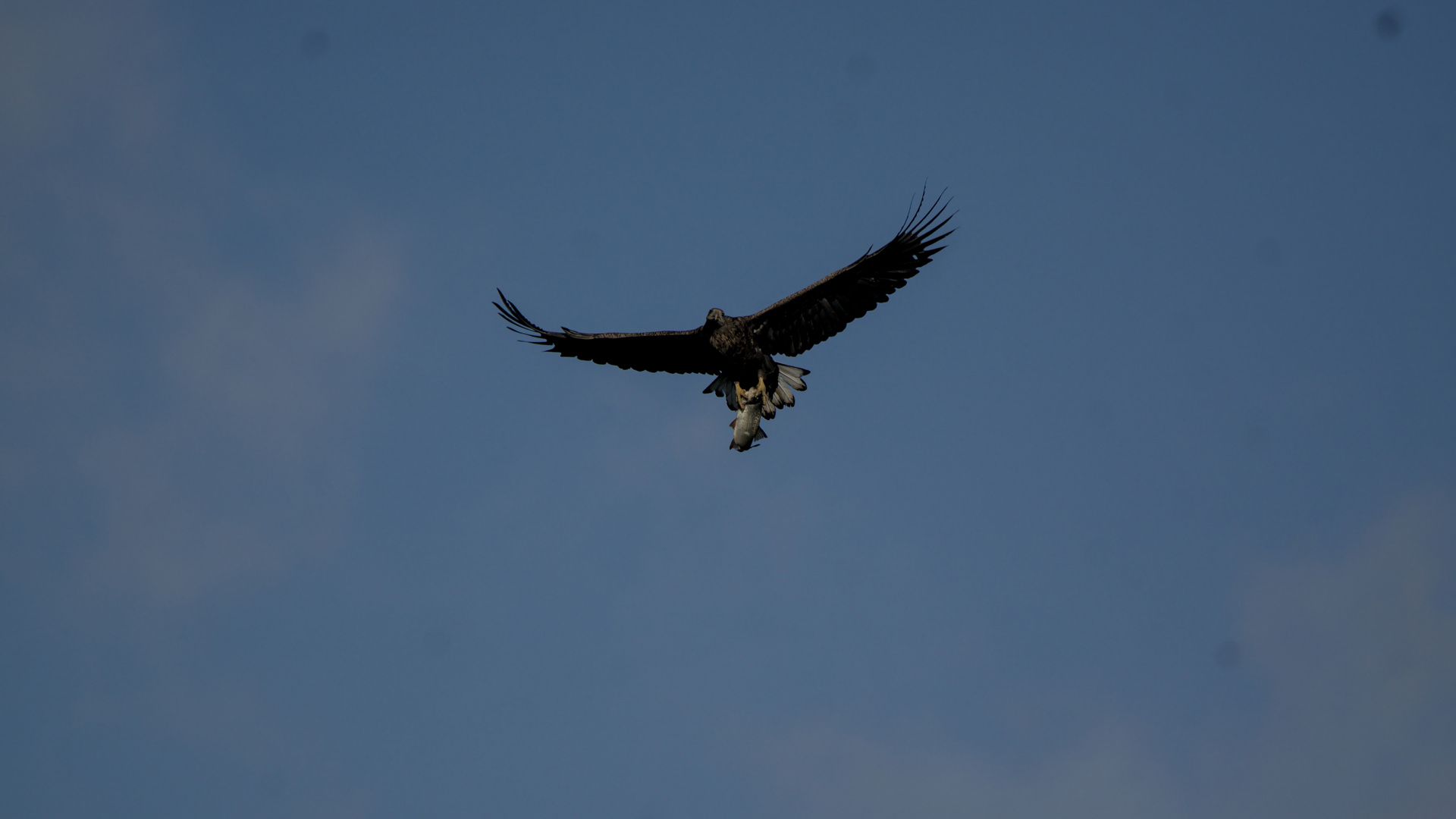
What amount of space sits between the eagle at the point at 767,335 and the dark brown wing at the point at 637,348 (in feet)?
0.04

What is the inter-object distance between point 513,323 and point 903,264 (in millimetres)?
4861

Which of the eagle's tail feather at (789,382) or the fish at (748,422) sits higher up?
the eagle's tail feather at (789,382)

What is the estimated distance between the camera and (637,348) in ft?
62.9

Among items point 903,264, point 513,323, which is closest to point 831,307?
point 903,264

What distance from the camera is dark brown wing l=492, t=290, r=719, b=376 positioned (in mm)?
18766

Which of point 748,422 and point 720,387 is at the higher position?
point 720,387

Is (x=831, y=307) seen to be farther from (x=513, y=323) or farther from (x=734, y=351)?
(x=513, y=323)

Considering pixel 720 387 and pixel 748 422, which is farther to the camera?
pixel 720 387

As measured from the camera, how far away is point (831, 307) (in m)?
18.5

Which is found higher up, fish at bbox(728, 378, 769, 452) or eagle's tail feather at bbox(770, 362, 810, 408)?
eagle's tail feather at bbox(770, 362, 810, 408)

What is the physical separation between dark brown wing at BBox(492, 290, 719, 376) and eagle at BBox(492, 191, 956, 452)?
0.5 inches

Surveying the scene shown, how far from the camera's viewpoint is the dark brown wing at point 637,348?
18.8 metres

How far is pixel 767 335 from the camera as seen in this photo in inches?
730

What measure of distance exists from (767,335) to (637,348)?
1715 mm
